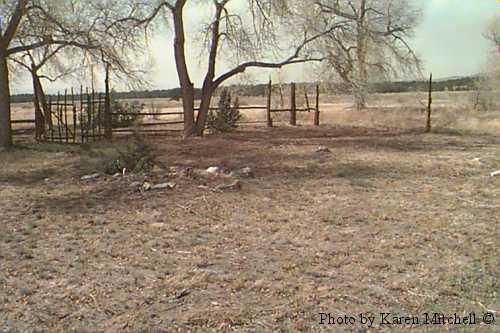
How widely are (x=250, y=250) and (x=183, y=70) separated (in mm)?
12028

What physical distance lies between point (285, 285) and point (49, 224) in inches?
126

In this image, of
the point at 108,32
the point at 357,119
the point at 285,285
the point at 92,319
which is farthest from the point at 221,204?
the point at 357,119

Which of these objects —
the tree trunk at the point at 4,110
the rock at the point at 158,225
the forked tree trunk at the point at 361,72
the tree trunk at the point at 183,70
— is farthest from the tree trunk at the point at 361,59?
the rock at the point at 158,225

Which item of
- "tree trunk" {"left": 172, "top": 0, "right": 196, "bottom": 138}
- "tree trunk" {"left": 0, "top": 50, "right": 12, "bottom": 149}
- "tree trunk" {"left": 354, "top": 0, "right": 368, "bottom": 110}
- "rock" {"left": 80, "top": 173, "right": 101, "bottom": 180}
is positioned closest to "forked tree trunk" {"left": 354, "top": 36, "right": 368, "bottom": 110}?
"tree trunk" {"left": 354, "top": 0, "right": 368, "bottom": 110}

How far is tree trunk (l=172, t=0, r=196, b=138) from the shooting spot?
14781 millimetres

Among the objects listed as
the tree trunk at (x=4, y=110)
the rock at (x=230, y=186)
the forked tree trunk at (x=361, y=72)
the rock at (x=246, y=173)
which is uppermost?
the forked tree trunk at (x=361, y=72)

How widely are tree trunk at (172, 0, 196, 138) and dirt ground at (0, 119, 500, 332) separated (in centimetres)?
757

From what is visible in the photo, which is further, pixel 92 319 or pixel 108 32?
pixel 108 32

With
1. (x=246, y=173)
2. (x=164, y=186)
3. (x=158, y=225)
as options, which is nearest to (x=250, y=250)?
(x=158, y=225)

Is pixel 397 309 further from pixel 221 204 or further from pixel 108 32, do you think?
pixel 108 32

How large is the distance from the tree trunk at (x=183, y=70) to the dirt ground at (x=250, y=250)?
7574mm

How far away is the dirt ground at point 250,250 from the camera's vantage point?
113 inches

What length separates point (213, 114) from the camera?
63.7 feet

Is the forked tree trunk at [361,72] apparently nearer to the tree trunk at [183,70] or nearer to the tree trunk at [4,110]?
the tree trunk at [183,70]
